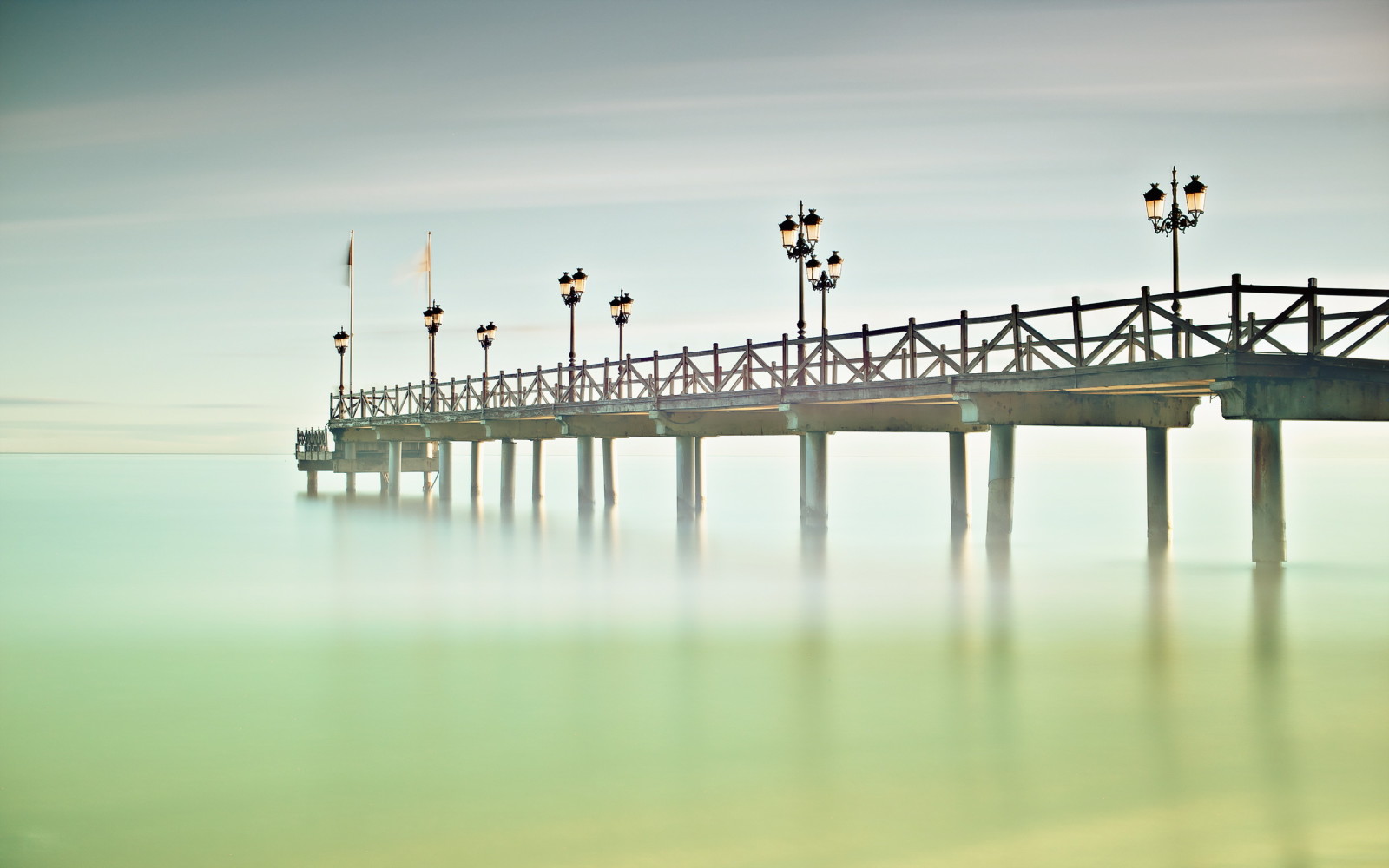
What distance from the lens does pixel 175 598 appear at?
2622 cm

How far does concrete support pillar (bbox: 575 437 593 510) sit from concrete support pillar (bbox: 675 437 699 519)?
4.94 metres

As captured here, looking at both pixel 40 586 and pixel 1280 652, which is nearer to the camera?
pixel 1280 652

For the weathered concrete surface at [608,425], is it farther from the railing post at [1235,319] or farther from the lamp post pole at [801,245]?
the railing post at [1235,319]

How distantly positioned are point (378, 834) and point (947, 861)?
4348 millimetres

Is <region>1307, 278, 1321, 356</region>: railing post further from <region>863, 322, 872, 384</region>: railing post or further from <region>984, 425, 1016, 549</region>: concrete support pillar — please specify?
<region>863, 322, 872, 384</region>: railing post

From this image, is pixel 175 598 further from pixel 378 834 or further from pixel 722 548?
pixel 378 834

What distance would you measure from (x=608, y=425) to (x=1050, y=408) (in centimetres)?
1985

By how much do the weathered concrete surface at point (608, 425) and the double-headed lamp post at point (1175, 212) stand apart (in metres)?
18.5

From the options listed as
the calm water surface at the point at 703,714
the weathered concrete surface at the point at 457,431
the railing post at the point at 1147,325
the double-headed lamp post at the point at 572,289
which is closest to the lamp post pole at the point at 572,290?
the double-headed lamp post at the point at 572,289

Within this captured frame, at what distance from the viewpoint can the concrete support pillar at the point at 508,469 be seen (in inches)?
2110

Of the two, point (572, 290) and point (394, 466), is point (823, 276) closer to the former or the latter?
point (572, 290)

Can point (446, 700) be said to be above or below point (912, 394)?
below

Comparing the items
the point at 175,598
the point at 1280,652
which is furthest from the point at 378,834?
the point at 175,598

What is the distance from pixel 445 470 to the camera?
58.0m
